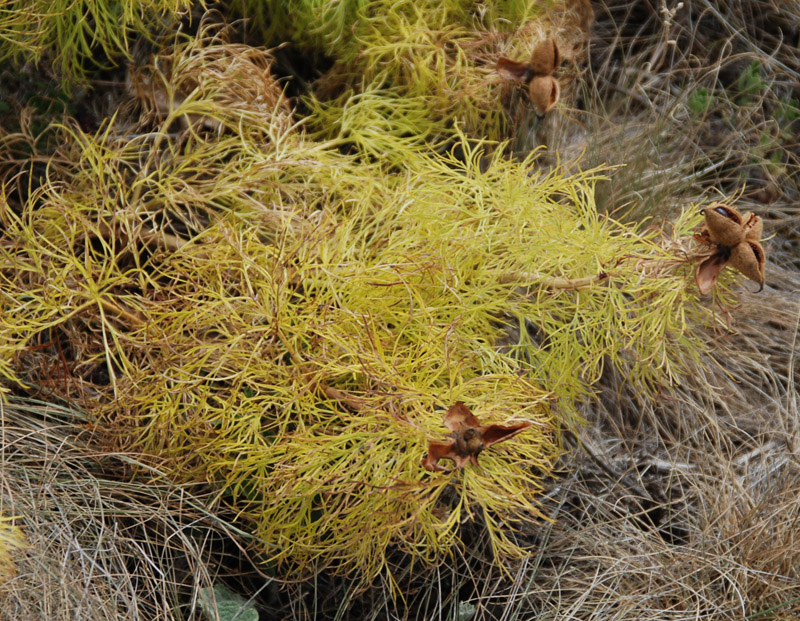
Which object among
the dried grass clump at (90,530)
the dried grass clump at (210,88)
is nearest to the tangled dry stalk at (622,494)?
the dried grass clump at (90,530)

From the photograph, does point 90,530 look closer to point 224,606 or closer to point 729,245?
point 224,606

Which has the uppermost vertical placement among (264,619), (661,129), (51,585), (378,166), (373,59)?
(373,59)

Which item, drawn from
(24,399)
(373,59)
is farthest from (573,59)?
(24,399)

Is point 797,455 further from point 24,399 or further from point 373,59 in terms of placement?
point 24,399

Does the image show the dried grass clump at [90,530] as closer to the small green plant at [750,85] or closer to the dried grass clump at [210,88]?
the dried grass clump at [210,88]

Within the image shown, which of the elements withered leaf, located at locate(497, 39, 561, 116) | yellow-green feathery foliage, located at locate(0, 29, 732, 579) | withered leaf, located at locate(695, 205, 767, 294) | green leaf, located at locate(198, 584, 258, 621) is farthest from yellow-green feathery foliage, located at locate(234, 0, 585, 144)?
green leaf, located at locate(198, 584, 258, 621)

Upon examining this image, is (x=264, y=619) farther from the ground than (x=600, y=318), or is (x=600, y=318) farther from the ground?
(x=600, y=318)
